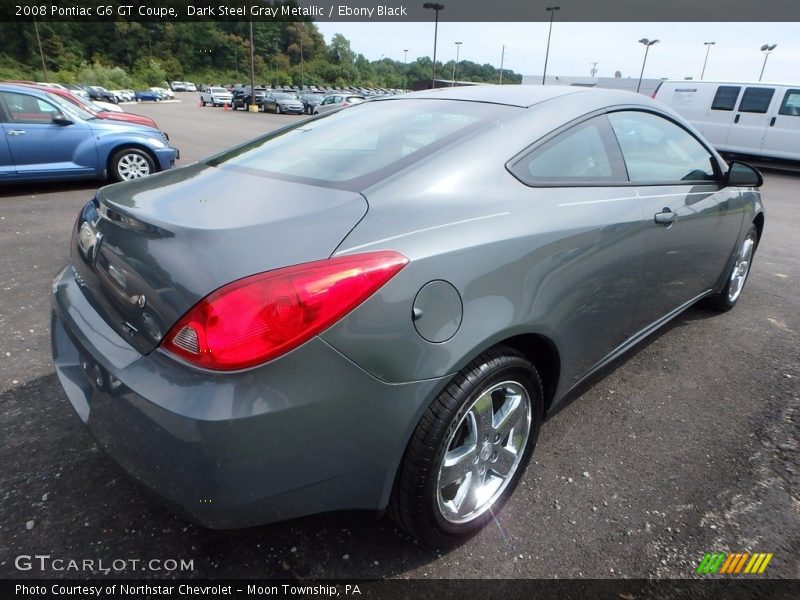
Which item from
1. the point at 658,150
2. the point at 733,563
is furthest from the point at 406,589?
the point at 658,150

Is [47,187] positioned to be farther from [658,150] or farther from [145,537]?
[658,150]

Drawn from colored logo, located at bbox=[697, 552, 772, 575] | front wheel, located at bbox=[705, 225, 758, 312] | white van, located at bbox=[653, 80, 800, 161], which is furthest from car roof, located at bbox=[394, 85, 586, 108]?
white van, located at bbox=[653, 80, 800, 161]

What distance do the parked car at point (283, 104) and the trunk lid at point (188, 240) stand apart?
33860mm

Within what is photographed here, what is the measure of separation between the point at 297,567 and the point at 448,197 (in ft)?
4.47

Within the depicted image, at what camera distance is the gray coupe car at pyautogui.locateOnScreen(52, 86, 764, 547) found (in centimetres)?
133

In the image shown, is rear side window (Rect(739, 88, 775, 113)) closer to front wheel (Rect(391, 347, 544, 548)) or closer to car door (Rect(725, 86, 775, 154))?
car door (Rect(725, 86, 775, 154))

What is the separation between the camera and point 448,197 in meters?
1.71

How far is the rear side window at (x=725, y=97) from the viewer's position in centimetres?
1340

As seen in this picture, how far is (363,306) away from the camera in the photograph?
138cm

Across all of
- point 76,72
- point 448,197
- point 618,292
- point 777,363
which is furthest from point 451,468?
point 76,72

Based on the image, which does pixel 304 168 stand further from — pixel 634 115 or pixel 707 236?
pixel 707 236

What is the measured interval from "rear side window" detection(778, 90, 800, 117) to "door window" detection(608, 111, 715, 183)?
12.8 m

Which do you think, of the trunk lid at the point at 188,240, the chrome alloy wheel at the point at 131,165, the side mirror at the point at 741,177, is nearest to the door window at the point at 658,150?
the side mirror at the point at 741,177

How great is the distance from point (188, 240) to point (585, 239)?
1.45 meters
